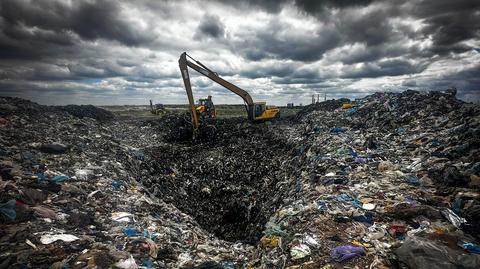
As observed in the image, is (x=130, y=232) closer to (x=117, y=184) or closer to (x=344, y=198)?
(x=117, y=184)

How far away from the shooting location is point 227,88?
1602 cm

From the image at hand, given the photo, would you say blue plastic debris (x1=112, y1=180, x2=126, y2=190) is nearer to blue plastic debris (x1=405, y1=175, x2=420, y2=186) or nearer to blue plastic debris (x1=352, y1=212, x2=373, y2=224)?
blue plastic debris (x1=352, y1=212, x2=373, y2=224)

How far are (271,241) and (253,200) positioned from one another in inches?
140

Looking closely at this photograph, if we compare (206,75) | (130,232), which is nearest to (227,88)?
(206,75)

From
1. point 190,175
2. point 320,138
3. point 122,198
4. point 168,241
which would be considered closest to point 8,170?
point 122,198

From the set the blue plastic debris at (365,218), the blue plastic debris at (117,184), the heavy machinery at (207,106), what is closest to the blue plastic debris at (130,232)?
the blue plastic debris at (117,184)

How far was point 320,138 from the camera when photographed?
984 centimetres

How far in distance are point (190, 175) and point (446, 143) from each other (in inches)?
303

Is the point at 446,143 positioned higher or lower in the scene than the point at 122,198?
higher

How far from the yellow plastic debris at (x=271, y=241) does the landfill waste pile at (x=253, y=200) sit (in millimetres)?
21

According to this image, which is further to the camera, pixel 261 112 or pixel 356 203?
pixel 261 112

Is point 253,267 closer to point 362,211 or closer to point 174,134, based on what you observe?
point 362,211

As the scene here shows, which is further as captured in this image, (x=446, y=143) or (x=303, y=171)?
(x=303, y=171)

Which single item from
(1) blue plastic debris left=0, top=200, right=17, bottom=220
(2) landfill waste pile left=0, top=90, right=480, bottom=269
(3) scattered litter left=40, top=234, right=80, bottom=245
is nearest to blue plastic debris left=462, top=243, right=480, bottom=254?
(2) landfill waste pile left=0, top=90, right=480, bottom=269
